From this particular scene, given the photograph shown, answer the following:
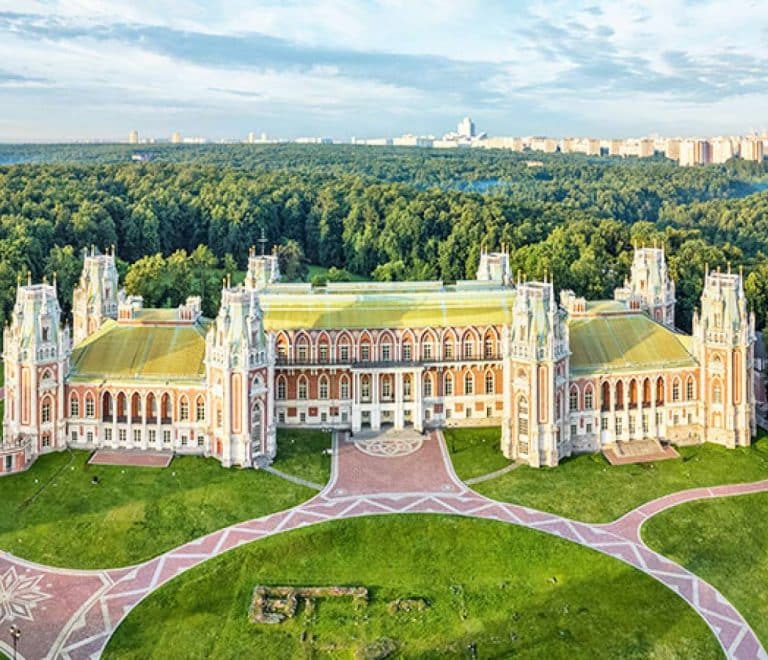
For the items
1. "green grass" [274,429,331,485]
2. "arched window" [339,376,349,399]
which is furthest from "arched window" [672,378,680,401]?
"green grass" [274,429,331,485]

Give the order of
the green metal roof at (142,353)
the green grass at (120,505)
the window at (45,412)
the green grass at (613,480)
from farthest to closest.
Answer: the green metal roof at (142,353) < the window at (45,412) < the green grass at (613,480) < the green grass at (120,505)

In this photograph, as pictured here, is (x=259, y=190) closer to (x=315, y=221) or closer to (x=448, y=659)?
(x=315, y=221)

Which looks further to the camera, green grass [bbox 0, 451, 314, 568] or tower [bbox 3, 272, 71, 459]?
tower [bbox 3, 272, 71, 459]

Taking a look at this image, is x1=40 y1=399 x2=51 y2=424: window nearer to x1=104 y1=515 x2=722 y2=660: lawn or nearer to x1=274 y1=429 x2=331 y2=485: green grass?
x1=274 y1=429 x2=331 y2=485: green grass

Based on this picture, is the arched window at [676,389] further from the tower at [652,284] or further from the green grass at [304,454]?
the green grass at [304,454]

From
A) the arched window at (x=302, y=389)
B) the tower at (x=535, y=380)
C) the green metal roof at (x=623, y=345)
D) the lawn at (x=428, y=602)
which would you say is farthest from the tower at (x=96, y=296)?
the green metal roof at (x=623, y=345)

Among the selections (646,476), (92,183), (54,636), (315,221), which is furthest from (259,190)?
Result: (54,636)

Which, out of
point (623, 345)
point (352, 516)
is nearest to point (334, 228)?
point (623, 345)
